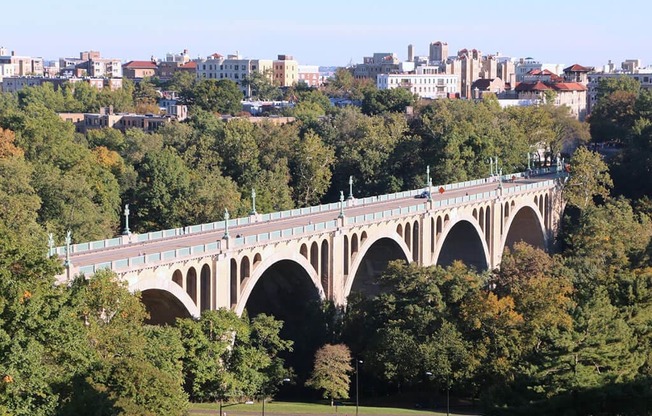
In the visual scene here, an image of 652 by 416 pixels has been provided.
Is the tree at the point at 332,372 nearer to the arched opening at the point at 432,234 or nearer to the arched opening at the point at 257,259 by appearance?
the arched opening at the point at 257,259

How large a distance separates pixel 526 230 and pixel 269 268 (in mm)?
35728

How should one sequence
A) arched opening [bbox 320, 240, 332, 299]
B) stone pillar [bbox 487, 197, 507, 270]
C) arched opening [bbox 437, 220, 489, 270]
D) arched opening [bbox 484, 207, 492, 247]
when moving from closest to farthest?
arched opening [bbox 320, 240, 332, 299], arched opening [bbox 437, 220, 489, 270], arched opening [bbox 484, 207, 492, 247], stone pillar [bbox 487, 197, 507, 270]

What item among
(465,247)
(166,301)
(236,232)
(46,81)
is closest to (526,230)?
(465,247)

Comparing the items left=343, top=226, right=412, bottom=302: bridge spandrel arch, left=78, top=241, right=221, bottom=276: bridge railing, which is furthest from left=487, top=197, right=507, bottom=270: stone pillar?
left=78, top=241, right=221, bottom=276: bridge railing

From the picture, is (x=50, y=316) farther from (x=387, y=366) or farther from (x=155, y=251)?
(x=387, y=366)

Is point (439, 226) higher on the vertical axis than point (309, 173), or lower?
lower

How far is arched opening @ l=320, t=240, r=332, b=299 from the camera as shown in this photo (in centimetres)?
6312

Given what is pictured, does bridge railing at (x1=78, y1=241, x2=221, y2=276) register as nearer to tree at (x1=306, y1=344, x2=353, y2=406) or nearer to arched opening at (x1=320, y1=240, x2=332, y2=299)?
tree at (x1=306, y1=344, x2=353, y2=406)

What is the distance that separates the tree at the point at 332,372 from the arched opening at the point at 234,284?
4.61 metres

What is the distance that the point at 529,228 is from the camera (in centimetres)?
9394

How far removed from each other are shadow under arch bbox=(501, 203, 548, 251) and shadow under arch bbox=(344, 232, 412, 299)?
2184 centimetres

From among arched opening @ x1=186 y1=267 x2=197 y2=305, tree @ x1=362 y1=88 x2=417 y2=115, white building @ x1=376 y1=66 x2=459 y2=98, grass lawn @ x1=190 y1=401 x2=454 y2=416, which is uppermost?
white building @ x1=376 y1=66 x2=459 y2=98

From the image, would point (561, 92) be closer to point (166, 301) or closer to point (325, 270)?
point (325, 270)

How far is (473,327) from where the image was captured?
56.8 m
